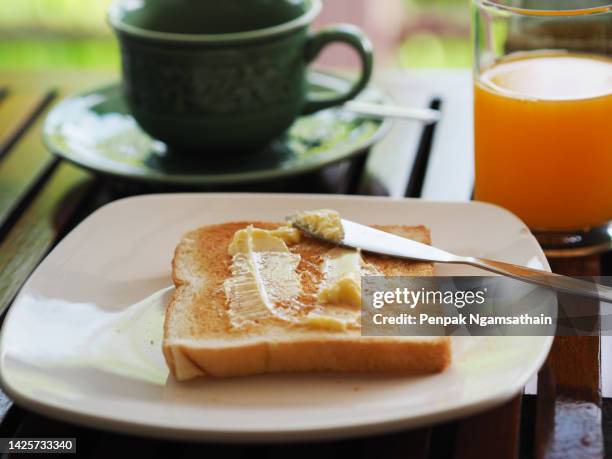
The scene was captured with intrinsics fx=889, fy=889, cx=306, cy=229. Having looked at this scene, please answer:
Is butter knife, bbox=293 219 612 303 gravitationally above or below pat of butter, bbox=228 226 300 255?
below

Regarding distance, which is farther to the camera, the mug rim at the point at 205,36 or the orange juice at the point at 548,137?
the mug rim at the point at 205,36

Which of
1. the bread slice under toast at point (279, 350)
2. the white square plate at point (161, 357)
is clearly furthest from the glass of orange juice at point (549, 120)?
the bread slice under toast at point (279, 350)

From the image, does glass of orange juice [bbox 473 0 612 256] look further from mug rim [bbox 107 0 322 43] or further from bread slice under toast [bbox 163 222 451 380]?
bread slice under toast [bbox 163 222 451 380]

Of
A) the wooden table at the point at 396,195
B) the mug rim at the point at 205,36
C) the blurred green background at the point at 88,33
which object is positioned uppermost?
the mug rim at the point at 205,36

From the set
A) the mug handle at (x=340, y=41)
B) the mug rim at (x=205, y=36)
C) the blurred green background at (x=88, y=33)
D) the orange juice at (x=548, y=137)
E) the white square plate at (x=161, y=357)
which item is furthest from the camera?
the blurred green background at (x=88, y=33)

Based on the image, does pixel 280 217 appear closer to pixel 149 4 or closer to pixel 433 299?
pixel 433 299

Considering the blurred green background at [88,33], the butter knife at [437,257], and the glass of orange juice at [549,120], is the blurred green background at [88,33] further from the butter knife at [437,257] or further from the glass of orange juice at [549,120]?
the butter knife at [437,257]

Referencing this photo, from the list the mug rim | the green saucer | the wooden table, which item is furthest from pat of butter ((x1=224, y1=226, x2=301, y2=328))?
the mug rim

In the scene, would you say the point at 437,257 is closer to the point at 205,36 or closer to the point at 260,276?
the point at 260,276

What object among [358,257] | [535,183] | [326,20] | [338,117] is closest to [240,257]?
[358,257]
